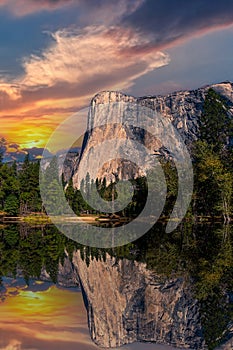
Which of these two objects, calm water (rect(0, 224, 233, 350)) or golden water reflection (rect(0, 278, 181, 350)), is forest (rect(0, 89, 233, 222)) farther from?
golden water reflection (rect(0, 278, 181, 350))

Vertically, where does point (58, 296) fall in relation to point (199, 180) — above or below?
below

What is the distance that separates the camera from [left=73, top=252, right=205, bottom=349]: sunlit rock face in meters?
9.80

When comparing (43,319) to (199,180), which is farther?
(199,180)

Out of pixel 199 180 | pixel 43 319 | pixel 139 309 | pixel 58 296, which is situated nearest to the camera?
pixel 43 319

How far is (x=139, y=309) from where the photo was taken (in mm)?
12266

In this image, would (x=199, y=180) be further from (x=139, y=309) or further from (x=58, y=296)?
(x=139, y=309)

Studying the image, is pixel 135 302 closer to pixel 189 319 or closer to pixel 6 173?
pixel 189 319

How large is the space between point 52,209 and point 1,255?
176 feet

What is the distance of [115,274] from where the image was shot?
1703 centimetres

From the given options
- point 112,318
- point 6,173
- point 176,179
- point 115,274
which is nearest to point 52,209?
point 6,173

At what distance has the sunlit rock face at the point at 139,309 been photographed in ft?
32.1

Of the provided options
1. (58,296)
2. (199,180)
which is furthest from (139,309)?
(199,180)

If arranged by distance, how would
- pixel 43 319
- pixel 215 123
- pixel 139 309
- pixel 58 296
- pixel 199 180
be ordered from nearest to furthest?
pixel 43 319 → pixel 139 309 → pixel 58 296 → pixel 199 180 → pixel 215 123

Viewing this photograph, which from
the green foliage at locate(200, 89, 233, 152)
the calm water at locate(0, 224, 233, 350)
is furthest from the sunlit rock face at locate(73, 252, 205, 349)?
the green foliage at locate(200, 89, 233, 152)
